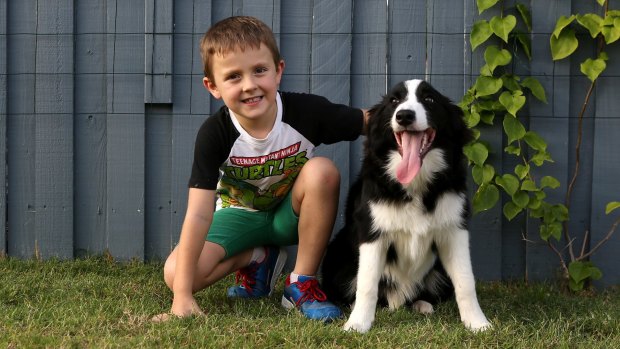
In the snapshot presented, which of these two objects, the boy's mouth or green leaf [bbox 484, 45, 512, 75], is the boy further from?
green leaf [bbox 484, 45, 512, 75]

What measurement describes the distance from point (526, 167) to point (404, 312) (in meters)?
1.03

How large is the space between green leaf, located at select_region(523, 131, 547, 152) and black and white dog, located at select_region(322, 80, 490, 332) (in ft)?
2.30

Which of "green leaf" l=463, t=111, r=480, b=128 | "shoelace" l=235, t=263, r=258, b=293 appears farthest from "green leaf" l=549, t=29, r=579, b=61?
"shoelace" l=235, t=263, r=258, b=293

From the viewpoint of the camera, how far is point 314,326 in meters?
2.47

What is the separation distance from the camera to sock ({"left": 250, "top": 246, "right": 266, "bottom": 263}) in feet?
10.8

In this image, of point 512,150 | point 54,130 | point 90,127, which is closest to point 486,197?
point 512,150

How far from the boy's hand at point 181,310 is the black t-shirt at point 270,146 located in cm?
46

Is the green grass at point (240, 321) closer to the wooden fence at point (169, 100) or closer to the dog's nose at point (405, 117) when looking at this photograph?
the wooden fence at point (169, 100)

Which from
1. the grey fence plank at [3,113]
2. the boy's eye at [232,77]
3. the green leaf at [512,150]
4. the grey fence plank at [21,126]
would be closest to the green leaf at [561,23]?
the green leaf at [512,150]

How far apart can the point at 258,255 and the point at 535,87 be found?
61.2 inches

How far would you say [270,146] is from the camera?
9.84ft

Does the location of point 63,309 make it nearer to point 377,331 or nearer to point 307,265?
point 307,265

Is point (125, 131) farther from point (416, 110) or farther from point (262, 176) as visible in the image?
point (416, 110)

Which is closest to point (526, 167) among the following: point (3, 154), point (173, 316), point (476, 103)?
point (476, 103)
